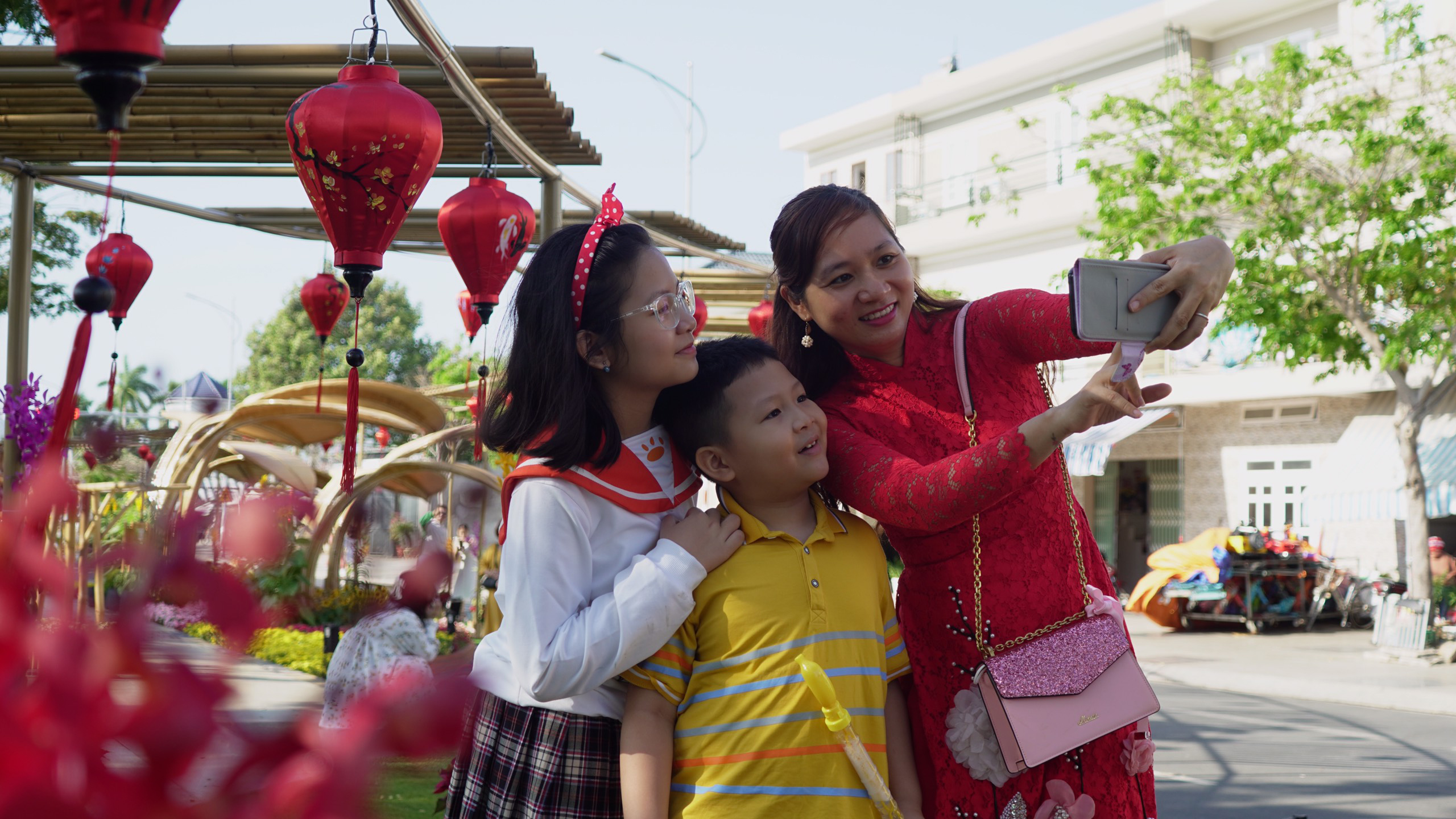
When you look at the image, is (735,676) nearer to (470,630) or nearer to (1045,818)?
(1045,818)

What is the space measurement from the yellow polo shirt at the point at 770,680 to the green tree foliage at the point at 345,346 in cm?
4037

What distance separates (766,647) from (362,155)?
2295mm

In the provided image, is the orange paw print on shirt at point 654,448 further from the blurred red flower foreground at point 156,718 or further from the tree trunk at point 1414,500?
the tree trunk at point 1414,500

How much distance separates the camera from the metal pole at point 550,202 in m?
5.02

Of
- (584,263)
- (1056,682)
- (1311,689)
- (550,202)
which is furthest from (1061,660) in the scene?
(1311,689)

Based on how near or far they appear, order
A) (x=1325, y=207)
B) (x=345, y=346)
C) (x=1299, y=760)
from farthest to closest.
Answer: (x=345, y=346) → (x=1325, y=207) → (x=1299, y=760)

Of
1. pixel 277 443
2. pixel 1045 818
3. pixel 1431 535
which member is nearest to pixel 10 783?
pixel 1045 818

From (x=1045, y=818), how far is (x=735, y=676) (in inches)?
21.9

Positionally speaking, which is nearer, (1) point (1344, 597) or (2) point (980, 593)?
(2) point (980, 593)

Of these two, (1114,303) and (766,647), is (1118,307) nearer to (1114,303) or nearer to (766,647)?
(1114,303)

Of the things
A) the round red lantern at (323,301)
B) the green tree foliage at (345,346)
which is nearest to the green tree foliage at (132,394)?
the green tree foliage at (345,346)

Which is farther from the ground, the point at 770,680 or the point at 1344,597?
the point at 770,680

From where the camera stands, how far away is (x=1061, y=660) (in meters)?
1.87

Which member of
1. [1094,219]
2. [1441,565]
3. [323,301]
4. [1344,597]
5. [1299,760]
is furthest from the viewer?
[1094,219]
